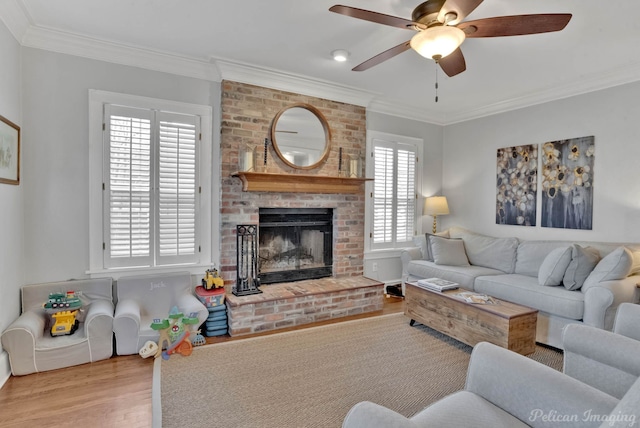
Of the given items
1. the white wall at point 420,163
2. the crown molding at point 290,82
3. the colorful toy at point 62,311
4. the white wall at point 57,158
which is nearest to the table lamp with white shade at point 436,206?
the white wall at point 420,163

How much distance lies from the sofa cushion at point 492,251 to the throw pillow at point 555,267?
76cm

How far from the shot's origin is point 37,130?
2.97 meters

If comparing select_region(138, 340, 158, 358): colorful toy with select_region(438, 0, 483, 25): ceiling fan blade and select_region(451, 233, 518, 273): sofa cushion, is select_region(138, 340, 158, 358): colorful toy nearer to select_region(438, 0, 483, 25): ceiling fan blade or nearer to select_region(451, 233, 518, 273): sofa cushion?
select_region(438, 0, 483, 25): ceiling fan blade

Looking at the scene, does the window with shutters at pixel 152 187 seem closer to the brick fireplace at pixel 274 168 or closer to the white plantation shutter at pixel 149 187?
the white plantation shutter at pixel 149 187

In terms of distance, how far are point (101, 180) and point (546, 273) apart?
437cm

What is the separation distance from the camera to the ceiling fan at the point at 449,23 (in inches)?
75.7

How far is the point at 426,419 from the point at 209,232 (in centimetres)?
290

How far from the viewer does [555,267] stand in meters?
3.28

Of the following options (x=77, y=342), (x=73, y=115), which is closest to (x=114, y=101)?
(x=73, y=115)

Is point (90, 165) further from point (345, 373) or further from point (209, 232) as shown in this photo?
point (345, 373)

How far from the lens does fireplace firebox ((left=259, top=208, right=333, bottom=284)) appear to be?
4145 mm

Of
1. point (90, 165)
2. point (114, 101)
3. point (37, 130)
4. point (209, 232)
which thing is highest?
point (114, 101)

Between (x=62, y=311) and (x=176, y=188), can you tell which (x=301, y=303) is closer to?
(x=176, y=188)

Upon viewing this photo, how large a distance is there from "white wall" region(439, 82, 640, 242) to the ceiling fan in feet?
7.91
